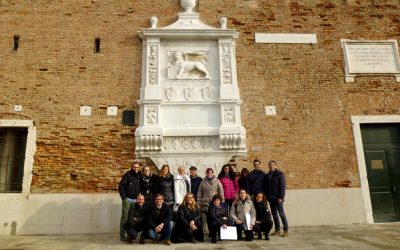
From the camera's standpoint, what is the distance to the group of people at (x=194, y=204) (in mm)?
5789

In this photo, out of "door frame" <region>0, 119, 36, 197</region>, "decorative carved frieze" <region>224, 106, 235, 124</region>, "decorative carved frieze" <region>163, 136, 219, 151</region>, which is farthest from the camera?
"decorative carved frieze" <region>224, 106, 235, 124</region>

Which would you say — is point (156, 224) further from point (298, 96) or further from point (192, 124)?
point (298, 96)

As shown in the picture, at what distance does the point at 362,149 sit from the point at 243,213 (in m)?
3.80

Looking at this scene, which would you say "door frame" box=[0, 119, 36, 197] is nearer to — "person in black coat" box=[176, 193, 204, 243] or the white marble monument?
the white marble monument

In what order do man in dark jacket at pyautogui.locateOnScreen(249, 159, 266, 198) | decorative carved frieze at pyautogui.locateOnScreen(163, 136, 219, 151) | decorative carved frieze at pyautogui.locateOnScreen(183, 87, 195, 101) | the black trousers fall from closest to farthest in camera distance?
the black trousers
man in dark jacket at pyautogui.locateOnScreen(249, 159, 266, 198)
decorative carved frieze at pyautogui.locateOnScreen(163, 136, 219, 151)
decorative carved frieze at pyautogui.locateOnScreen(183, 87, 195, 101)

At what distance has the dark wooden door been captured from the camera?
25.6ft

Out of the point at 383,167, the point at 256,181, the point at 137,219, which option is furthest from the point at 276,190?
the point at 383,167

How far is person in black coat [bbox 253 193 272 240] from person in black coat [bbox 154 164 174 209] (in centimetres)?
153

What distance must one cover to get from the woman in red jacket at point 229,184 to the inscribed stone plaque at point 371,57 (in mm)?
4245

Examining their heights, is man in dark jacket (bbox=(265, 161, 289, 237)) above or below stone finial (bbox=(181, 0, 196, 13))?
below

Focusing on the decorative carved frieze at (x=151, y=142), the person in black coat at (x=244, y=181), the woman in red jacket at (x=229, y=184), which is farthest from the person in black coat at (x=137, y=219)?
the person in black coat at (x=244, y=181)

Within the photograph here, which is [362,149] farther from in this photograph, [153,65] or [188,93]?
[153,65]

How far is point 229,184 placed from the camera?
21.1ft

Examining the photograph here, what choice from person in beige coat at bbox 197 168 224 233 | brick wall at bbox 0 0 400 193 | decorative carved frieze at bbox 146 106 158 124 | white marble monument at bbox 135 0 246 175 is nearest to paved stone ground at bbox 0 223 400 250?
person in beige coat at bbox 197 168 224 233
